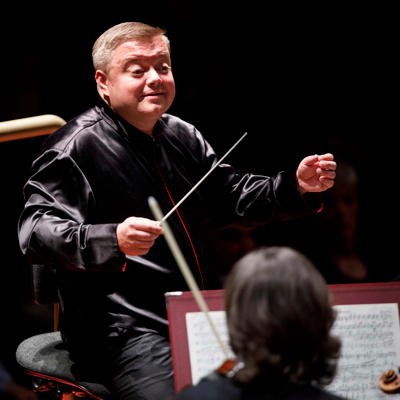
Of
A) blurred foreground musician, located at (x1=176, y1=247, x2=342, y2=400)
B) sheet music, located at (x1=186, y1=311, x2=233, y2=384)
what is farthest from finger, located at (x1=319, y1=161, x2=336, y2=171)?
blurred foreground musician, located at (x1=176, y1=247, x2=342, y2=400)

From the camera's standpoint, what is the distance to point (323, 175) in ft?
6.31

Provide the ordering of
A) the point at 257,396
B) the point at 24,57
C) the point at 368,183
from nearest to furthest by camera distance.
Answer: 1. the point at 257,396
2. the point at 24,57
3. the point at 368,183

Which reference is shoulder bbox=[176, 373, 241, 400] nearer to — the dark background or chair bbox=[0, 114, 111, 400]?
chair bbox=[0, 114, 111, 400]

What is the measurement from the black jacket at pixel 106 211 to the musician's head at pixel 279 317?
1.85 ft

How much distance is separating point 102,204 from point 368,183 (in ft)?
4.11

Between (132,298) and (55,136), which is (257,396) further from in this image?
(55,136)

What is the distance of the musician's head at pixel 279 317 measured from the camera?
3.96 ft

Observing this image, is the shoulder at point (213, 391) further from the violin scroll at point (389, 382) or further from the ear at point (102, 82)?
the ear at point (102, 82)

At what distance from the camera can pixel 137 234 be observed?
63.5 inches

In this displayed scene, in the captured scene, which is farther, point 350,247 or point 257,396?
point 350,247

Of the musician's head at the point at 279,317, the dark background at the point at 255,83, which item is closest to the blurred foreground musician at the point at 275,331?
the musician's head at the point at 279,317

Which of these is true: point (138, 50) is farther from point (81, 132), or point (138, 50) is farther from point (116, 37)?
point (81, 132)

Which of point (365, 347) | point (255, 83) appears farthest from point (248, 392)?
point (255, 83)

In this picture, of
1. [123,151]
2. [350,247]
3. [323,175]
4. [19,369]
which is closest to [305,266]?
[323,175]
